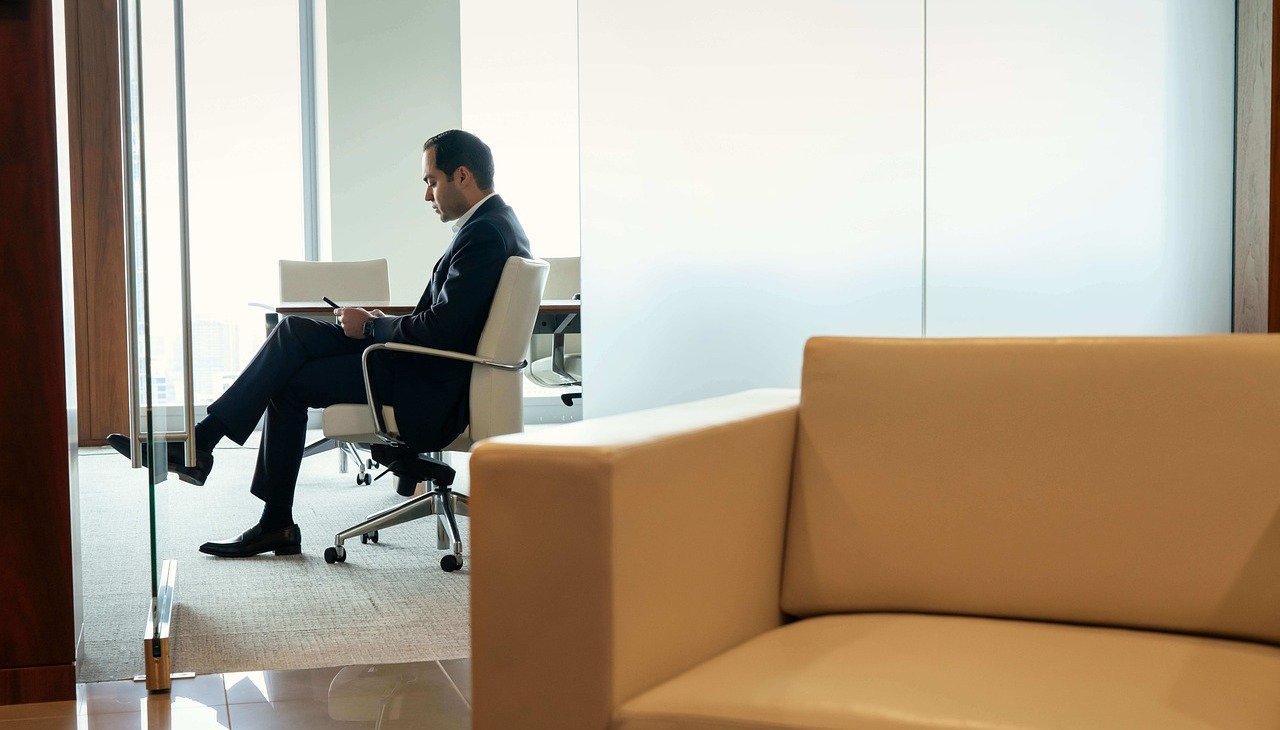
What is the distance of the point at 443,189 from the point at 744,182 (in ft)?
3.47

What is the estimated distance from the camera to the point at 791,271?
3322 mm

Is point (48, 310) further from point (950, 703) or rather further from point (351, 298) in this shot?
point (351, 298)

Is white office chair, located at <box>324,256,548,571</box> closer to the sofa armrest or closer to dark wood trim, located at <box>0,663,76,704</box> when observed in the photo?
dark wood trim, located at <box>0,663,76,704</box>

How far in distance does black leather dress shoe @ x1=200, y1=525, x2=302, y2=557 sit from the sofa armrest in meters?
2.76

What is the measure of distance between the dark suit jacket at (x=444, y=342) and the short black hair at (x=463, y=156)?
30cm

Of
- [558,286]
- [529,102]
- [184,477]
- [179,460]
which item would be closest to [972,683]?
[179,460]

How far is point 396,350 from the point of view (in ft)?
11.3

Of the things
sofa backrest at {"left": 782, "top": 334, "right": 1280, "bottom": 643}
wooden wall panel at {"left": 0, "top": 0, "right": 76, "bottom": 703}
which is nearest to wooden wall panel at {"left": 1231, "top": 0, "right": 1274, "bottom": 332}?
sofa backrest at {"left": 782, "top": 334, "right": 1280, "bottom": 643}

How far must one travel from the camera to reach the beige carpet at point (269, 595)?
8.64 feet

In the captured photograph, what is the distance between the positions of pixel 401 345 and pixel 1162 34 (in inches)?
89.4

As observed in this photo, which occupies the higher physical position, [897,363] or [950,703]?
[897,363]

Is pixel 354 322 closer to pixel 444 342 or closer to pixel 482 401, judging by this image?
pixel 444 342

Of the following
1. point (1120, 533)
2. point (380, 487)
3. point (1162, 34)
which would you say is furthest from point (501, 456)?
point (380, 487)

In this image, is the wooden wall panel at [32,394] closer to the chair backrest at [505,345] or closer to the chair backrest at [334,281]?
the chair backrest at [505,345]
